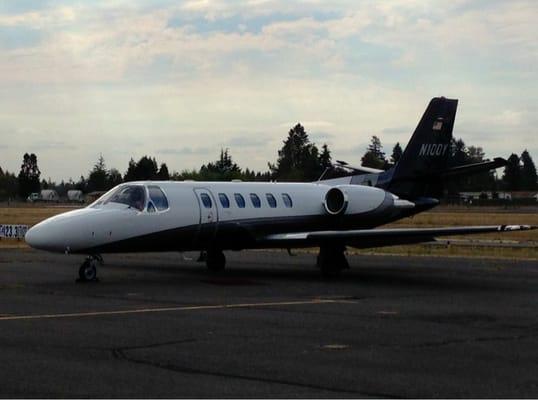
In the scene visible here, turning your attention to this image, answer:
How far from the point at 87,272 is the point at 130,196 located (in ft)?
6.94

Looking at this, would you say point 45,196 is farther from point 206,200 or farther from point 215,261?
point 206,200

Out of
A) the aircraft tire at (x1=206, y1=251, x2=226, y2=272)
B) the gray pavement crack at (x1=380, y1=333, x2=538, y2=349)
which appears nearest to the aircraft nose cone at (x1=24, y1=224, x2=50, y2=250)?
the aircraft tire at (x1=206, y1=251, x2=226, y2=272)

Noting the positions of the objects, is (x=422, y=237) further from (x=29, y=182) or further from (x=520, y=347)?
(x=29, y=182)

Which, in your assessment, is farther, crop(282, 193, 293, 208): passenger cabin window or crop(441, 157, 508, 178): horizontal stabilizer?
crop(282, 193, 293, 208): passenger cabin window

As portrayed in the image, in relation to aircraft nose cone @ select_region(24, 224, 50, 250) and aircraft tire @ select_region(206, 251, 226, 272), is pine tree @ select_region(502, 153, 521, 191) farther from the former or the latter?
aircraft nose cone @ select_region(24, 224, 50, 250)

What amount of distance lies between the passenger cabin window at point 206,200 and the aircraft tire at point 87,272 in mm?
3399

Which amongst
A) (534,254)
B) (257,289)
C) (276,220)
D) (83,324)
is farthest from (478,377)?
(534,254)

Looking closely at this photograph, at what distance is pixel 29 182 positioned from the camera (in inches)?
7318

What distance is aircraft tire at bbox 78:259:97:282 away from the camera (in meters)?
21.7

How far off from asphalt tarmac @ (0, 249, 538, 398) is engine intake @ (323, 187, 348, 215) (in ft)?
9.01

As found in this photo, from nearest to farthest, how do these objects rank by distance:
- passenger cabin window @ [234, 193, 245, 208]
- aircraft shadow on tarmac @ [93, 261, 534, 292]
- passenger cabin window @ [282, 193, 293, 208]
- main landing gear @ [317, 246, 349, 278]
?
aircraft shadow on tarmac @ [93, 261, 534, 292] < main landing gear @ [317, 246, 349, 278] < passenger cabin window @ [234, 193, 245, 208] < passenger cabin window @ [282, 193, 293, 208]

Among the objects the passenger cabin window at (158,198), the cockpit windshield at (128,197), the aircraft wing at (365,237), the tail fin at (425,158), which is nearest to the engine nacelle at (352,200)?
the aircraft wing at (365,237)

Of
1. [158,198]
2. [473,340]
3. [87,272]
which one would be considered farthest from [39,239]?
[473,340]

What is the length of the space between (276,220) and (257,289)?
5182 mm
